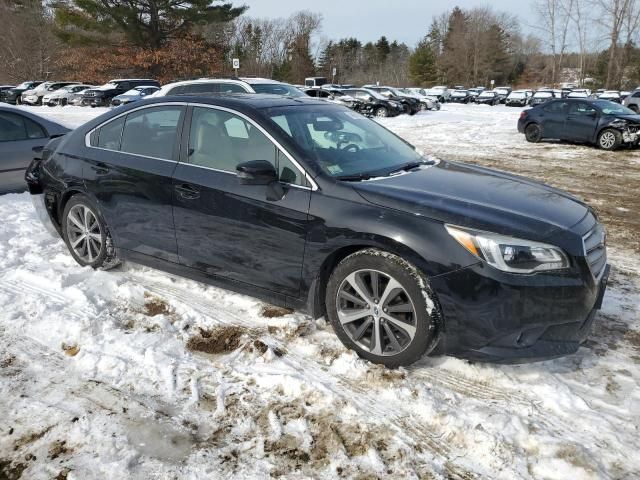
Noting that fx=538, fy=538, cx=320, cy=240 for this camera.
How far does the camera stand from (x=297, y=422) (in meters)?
2.87

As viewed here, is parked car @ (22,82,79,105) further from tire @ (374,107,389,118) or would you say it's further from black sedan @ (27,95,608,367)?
black sedan @ (27,95,608,367)

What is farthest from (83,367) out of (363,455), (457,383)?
(457,383)

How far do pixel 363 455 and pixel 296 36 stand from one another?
7873 cm

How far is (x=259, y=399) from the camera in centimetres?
306

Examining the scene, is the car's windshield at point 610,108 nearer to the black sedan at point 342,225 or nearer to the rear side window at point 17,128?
the black sedan at point 342,225

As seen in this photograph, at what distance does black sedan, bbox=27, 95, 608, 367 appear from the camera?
3057 mm

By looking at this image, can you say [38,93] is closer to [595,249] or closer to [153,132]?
[153,132]

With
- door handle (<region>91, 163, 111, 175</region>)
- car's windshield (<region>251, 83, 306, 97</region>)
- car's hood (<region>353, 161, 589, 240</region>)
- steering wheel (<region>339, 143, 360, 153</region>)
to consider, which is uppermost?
car's windshield (<region>251, 83, 306, 97</region>)

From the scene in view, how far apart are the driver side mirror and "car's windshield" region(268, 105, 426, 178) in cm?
31

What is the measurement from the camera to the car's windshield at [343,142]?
3795 millimetres

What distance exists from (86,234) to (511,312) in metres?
3.75

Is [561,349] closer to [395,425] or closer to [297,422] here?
[395,425]

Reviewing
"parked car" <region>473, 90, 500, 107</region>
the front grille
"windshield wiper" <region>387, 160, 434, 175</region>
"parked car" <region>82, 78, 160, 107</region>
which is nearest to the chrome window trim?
"windshield wiper" <region>387, 160, 434, 175</region>

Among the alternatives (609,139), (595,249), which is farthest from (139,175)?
(609,139)
